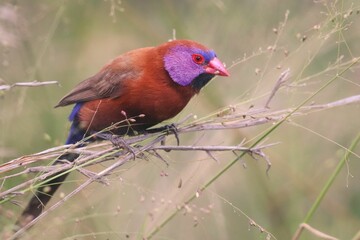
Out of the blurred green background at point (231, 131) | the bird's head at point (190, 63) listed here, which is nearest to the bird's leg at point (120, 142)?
the blurred green background at point (231, 131)

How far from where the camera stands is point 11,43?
3340 mm

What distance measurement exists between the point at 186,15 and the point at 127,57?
143cm

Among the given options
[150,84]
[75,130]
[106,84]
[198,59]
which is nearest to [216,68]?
[198,59]

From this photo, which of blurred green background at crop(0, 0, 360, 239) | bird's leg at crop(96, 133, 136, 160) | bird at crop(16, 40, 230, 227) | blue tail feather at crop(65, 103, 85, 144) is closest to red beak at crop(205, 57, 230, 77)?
bird at crop(16, 40, 230, 227)

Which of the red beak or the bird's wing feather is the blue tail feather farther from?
the red beak

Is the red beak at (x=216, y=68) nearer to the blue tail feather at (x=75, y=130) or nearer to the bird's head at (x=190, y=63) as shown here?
the bird's head at (x=190, y=63)

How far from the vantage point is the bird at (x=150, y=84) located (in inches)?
138

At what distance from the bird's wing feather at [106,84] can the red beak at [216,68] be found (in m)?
0.35

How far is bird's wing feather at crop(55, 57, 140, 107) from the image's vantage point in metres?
3.64

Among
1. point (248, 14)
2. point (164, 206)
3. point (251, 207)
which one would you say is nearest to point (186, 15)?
point (248, 14)

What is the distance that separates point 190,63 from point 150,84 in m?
0.21

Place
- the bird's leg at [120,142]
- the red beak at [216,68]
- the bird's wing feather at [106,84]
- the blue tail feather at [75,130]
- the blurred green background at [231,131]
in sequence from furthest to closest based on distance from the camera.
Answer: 1. the blue tail feather at [75,130]
2. the blurred green background at [231,131]
3. the bird's wing feather at [106,84]
4. the red beak at [216,68]
5. the bird's leg at [120,142]

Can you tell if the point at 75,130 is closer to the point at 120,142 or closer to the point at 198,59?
the point at 198,59

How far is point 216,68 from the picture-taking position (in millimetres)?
3506
